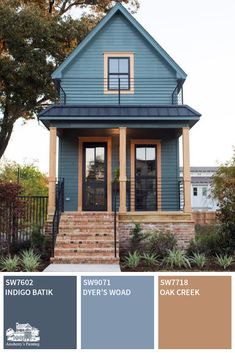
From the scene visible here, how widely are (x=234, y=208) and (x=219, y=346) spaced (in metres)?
7.52

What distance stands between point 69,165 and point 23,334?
10.9 metres

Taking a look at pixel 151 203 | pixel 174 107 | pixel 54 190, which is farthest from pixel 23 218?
pixel 174 107

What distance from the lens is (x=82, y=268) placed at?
10953mm

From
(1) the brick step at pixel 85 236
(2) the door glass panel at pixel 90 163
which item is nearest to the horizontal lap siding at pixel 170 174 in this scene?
(2) the door glass panel at pixel 90 163

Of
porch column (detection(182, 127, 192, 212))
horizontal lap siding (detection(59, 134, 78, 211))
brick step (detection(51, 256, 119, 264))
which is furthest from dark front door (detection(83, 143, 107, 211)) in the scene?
brick step (detection(51, 256, 119, 264))

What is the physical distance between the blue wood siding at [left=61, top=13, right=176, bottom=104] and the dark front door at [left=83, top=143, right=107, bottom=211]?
2.00 m

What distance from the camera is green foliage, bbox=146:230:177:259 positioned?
12.5m

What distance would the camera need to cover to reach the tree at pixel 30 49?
21.2 meters

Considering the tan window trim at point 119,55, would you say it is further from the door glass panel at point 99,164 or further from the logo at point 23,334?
the logo at point 23,334

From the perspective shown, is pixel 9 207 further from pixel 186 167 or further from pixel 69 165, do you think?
pixel 186 167

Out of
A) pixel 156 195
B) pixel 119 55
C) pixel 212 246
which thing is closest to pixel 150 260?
pixel 212 246

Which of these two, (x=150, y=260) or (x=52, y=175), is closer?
(x=150, y=260)

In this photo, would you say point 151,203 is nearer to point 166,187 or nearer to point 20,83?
point 166,187

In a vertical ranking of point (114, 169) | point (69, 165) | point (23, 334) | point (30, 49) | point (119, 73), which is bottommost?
point (23, 334)
